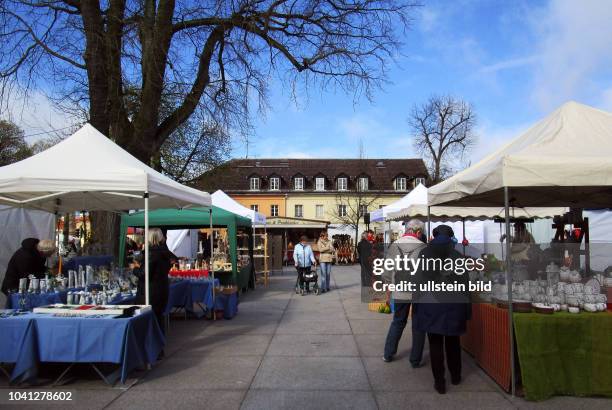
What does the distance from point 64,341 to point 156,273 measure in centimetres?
149

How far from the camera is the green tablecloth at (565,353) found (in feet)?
15.9

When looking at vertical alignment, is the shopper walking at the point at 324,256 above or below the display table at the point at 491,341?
above

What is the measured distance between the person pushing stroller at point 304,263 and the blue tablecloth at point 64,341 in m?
8.42

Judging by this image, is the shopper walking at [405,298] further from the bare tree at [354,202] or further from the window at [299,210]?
the window at [299,210]

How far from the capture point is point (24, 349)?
17.1 ft

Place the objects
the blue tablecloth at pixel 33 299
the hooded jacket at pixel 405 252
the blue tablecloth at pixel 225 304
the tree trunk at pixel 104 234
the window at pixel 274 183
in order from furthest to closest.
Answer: the window at pixel 274 183, the tree trunk at pixel 104 234, the blue tablecloth at pixel 225 304, the blue tablecloth at pixel 33 299, the hooded jacket at pixel 405 252

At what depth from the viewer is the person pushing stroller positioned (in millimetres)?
13570

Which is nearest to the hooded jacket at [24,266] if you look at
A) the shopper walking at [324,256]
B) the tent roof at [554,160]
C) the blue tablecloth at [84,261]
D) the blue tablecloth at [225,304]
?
the blue tablecloth at [84,261]

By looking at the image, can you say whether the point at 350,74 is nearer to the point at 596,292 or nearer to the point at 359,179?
the point at 596,292

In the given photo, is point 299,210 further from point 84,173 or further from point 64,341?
point 64,341

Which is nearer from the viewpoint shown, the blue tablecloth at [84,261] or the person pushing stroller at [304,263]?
the blue tablecloth at [84,261]

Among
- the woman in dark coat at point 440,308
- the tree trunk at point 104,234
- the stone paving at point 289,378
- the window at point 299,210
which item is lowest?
the stone paving at point 289,378

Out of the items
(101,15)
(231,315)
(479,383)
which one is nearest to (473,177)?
(479,383)

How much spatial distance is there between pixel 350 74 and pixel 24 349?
29.9 feet
